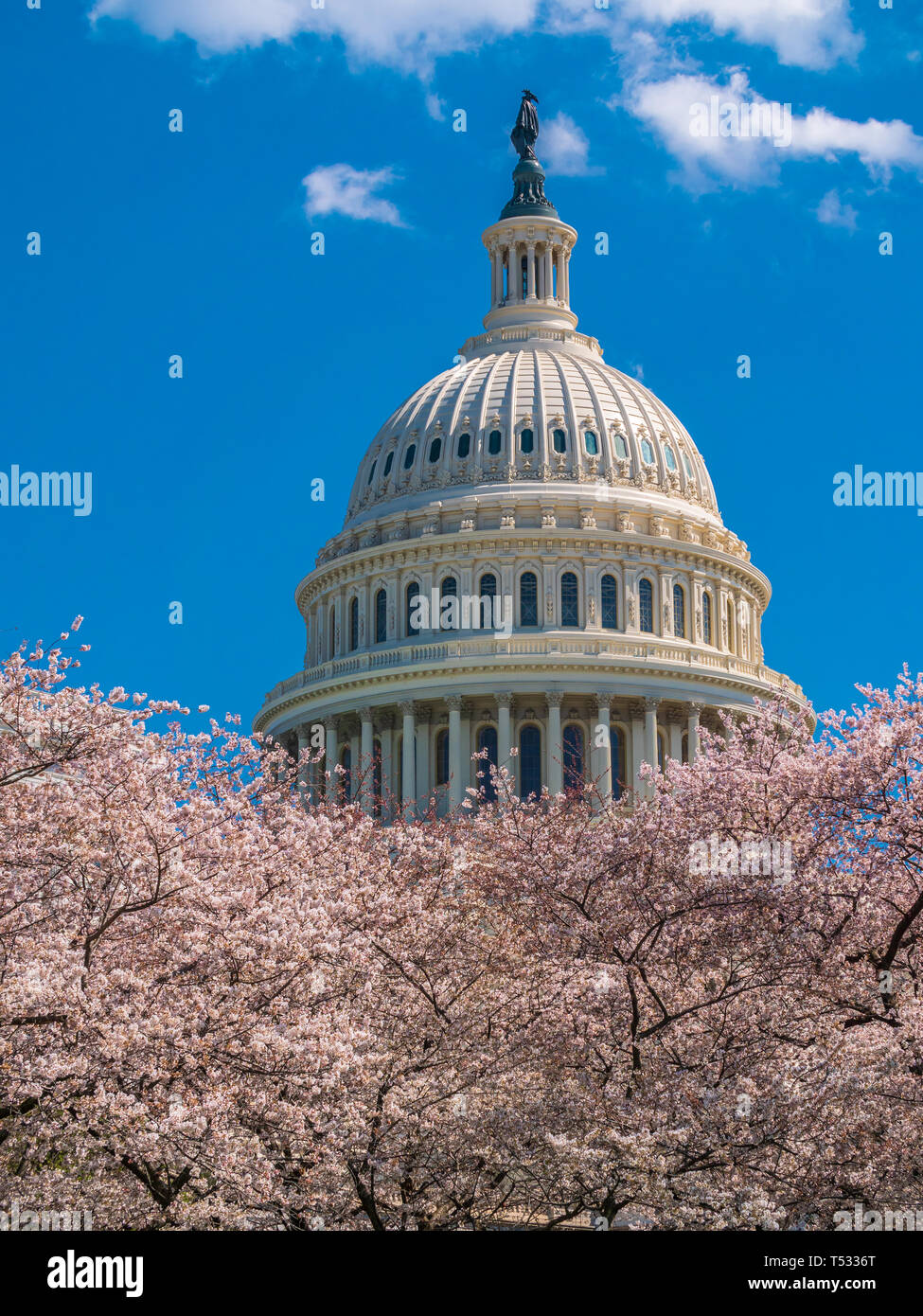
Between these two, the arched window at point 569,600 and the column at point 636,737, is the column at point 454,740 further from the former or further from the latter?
the column at point 636,737

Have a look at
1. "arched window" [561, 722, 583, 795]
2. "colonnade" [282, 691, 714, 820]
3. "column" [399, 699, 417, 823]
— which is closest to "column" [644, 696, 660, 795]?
"colonnade" [282, 691, 714, 820]

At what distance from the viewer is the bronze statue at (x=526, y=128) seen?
111 meters

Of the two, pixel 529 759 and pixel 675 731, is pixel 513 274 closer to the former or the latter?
pixel 675 731

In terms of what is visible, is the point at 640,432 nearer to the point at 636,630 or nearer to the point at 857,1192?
the point at 636,630

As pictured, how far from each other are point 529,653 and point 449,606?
7.06 meters

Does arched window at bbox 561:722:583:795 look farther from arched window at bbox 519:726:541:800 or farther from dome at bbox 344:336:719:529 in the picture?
dome at bbox 344:336:719:529

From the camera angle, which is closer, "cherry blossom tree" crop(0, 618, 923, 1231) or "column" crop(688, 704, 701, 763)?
"cherry blossom tree" crop(0, 618, 923, 1231)

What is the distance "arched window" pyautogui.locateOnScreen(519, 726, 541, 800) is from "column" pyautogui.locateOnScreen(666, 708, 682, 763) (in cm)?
690

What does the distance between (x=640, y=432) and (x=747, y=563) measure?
9508mm

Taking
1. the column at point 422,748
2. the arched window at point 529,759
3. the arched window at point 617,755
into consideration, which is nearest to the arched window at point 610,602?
the arched window at point 617,755

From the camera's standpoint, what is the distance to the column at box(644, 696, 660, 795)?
81812mm

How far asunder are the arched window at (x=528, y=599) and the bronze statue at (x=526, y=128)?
37.3 meters

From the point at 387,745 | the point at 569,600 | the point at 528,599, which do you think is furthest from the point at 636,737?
the point at 387,745
